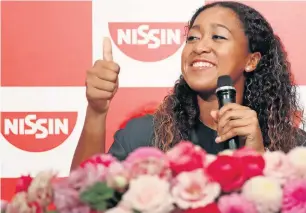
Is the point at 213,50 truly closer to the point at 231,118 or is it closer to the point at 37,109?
the point at 231,118

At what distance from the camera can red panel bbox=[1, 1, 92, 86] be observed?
145 centimetres

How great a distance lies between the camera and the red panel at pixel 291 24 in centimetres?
146

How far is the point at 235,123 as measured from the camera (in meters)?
0.88

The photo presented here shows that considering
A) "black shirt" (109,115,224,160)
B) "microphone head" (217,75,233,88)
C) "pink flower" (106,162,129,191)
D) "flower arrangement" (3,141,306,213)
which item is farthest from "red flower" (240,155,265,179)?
"black shirt" (109,115,224,160)

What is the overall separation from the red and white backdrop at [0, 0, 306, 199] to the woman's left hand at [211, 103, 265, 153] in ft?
1.84

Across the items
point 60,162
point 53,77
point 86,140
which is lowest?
point 60,162

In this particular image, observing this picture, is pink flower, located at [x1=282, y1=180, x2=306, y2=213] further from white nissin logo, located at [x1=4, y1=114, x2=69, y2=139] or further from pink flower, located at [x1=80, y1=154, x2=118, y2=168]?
white nissin logo, located at [x1=4, y1=114, x2=69, y2=139]

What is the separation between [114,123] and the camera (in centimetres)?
146

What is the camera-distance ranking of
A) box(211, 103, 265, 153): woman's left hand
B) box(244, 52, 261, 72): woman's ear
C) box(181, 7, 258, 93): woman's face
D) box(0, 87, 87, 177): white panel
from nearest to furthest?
box(211, 103, 265, 153): woman's left hand
box(181, 7, 258, 93): woman's face
box(244, 52, 261, 72): woman's ear
box(0, 87, 87, 177): white panel

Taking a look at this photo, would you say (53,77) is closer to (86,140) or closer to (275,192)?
(86,140)

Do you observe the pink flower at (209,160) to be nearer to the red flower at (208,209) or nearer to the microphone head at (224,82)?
the red flower at (208,209)

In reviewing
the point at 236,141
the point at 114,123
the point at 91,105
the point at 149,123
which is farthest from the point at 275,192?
the point at 114,123

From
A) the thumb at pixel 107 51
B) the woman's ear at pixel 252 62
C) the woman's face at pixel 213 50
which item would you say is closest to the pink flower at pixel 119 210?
the thumb at pixel 107 51

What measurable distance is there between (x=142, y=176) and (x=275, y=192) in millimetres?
118
